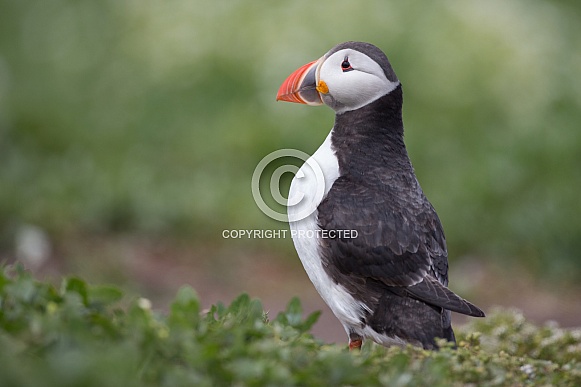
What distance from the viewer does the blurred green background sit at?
825cm

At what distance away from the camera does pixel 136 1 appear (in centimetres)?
1319

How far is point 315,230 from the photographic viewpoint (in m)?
4.23

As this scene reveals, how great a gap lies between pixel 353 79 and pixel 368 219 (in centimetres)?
77

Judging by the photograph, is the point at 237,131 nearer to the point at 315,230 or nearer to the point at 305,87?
the point at 305,87

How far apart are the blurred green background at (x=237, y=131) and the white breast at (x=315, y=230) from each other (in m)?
3.46

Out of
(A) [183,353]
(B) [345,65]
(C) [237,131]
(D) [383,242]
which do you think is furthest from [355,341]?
(C) [237,131]

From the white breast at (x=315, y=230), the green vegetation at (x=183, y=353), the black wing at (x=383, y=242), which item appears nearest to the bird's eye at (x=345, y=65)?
the white breast at (x=315, y=230)

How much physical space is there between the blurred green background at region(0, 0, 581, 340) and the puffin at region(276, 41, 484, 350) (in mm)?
3509

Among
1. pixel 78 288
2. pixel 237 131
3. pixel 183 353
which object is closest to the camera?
pixel 183 353

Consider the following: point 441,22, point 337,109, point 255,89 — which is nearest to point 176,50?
point 255,89

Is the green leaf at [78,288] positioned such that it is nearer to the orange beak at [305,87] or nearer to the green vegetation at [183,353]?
the green vegetation at [183,353]

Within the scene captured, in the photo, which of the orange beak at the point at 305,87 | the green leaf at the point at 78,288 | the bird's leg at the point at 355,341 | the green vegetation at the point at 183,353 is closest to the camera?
the green vegetation at the point at 183,353

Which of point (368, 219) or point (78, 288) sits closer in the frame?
point (78, 288)

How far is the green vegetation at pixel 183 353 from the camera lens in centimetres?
276
